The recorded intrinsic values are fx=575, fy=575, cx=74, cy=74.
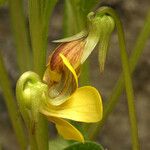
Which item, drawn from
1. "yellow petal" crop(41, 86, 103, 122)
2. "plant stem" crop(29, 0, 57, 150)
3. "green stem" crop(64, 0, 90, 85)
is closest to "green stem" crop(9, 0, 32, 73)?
"green stem" crop(64, 0, 90, 85)

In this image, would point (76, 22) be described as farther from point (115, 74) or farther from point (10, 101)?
point (115, 74)

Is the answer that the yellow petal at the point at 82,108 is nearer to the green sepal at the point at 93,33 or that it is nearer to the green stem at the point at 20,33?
the green sepal at the point at 93,33

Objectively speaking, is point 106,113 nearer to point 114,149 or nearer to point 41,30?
point 41,30

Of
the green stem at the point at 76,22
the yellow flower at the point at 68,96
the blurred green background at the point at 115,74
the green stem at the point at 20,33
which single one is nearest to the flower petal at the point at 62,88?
the yellow flower at the point at 68,96

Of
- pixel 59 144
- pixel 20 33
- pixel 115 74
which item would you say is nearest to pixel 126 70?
pixel 59 144

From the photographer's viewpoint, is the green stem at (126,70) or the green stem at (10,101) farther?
the green stem at (10,101)

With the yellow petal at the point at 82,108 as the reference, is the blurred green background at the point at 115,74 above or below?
below

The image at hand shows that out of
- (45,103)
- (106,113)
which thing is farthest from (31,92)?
(106,113)
